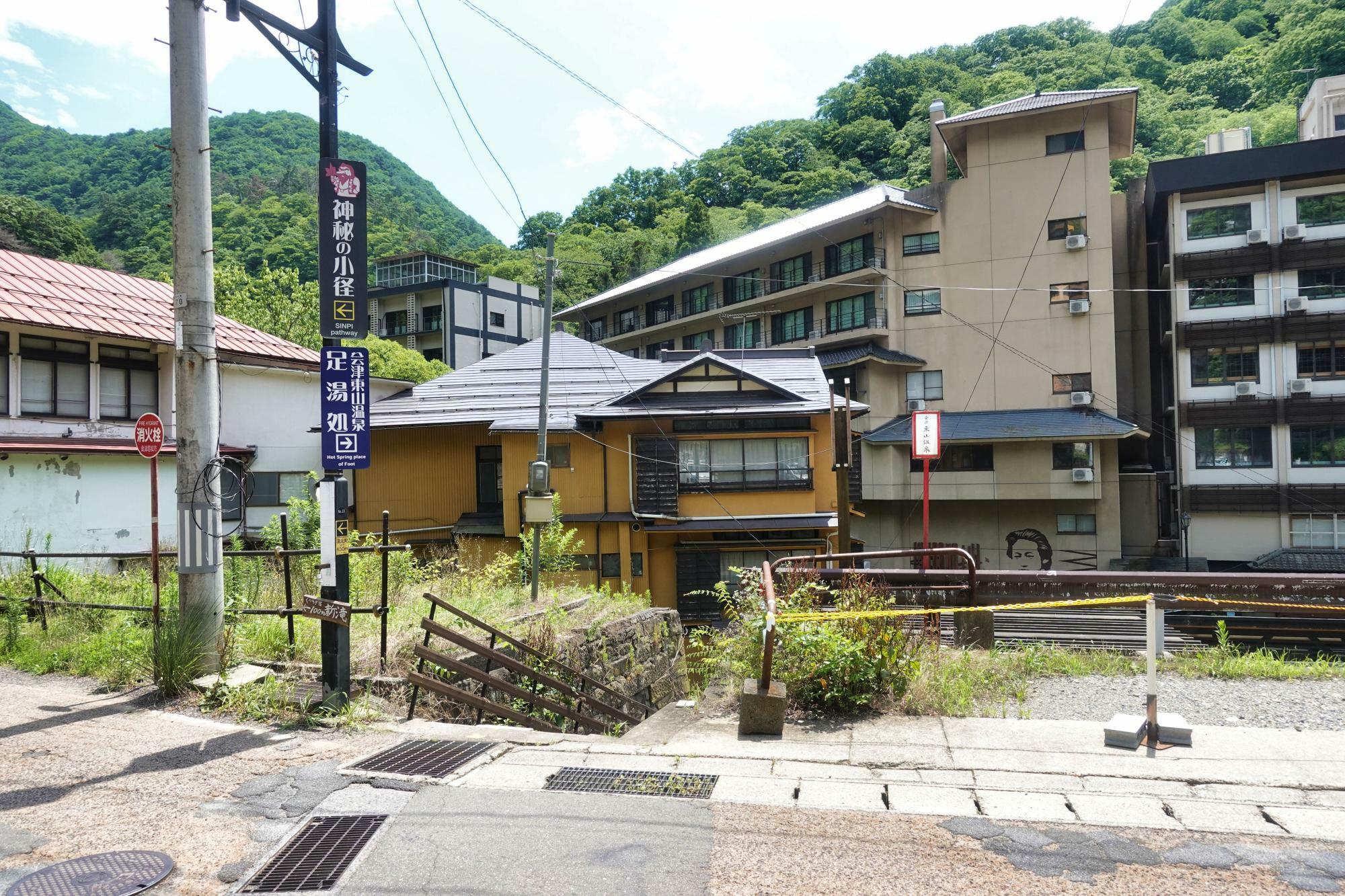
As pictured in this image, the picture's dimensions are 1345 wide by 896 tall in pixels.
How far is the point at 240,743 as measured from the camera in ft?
22.0

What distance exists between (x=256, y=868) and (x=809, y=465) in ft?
69.4

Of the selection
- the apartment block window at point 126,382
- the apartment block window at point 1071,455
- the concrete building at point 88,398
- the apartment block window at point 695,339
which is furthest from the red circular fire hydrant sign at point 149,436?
the apartment block window at point 695,339

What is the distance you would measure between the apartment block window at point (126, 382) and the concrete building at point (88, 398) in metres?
0.02

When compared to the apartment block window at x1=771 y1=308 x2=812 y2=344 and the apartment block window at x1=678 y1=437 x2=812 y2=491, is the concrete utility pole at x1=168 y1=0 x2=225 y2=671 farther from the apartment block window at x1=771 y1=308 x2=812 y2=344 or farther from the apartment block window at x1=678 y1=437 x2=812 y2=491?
the apartment block window at x1=771 y1=308 x2=812 y2=344

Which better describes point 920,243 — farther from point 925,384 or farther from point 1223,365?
point 1223,365

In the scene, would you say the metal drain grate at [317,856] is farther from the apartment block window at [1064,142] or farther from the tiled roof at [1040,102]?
the apartment block window at [1064,142]

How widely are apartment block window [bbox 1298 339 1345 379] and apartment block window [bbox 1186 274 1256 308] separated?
2.55 metres

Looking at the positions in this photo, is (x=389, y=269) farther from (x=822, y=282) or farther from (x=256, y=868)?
(x=256, y=868)

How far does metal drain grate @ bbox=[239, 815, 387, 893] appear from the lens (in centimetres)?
430

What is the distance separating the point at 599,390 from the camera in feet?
91.4

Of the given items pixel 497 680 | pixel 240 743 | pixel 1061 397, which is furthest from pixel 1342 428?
pixel 240 743

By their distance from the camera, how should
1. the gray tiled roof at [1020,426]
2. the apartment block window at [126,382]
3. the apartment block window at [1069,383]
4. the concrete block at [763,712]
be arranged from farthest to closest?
1. the apartment block window at [1069,383]
2. the gray tiled roof at [1020,426]
3. the apartment block window at [126,382]
4. the concrete block at [763,712]

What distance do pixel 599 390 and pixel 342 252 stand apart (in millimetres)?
19896

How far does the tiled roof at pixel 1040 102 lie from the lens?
105 ft
